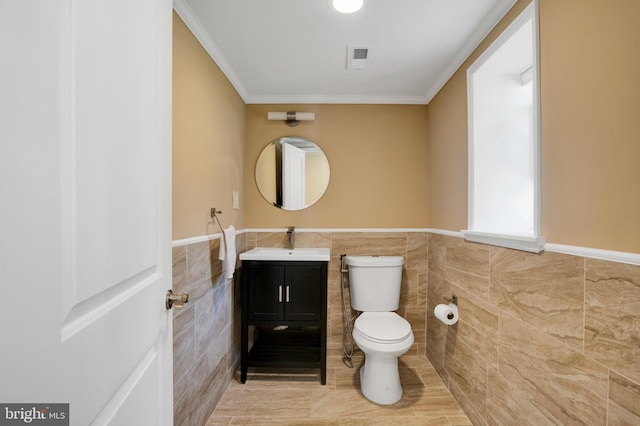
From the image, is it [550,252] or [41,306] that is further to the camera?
[550,252]

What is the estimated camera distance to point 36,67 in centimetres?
37

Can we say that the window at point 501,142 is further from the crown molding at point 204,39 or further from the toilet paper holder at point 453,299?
the crown molding at point 204,39

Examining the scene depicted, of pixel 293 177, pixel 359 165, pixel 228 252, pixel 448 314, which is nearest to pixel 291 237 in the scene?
pixel 293 177

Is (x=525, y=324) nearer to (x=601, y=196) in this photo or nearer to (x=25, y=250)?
(x=601, y=196)

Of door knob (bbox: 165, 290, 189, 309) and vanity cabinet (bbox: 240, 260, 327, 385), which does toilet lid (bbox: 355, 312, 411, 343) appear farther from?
door knob (bbox: 165, 290, 189, 309)

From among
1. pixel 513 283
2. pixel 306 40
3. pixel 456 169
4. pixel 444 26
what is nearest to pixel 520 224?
pixel 513 283

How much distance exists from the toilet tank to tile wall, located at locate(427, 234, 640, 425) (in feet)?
1.56

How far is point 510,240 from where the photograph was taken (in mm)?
1288

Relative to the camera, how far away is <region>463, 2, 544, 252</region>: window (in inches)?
59.0

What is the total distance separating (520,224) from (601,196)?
0.67 meters

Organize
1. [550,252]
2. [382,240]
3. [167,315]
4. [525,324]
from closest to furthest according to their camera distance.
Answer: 1. [167,315]
2. [550,252]
3. [525,324]
4. [382,240]

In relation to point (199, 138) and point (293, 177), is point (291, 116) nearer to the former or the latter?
point (293, 177)

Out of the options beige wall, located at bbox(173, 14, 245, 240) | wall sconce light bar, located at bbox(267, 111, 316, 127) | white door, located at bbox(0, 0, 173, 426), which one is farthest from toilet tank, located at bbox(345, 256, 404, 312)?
white door, located at bbox(0, 0, 173, 426)

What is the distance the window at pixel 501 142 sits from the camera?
1.50 meters
